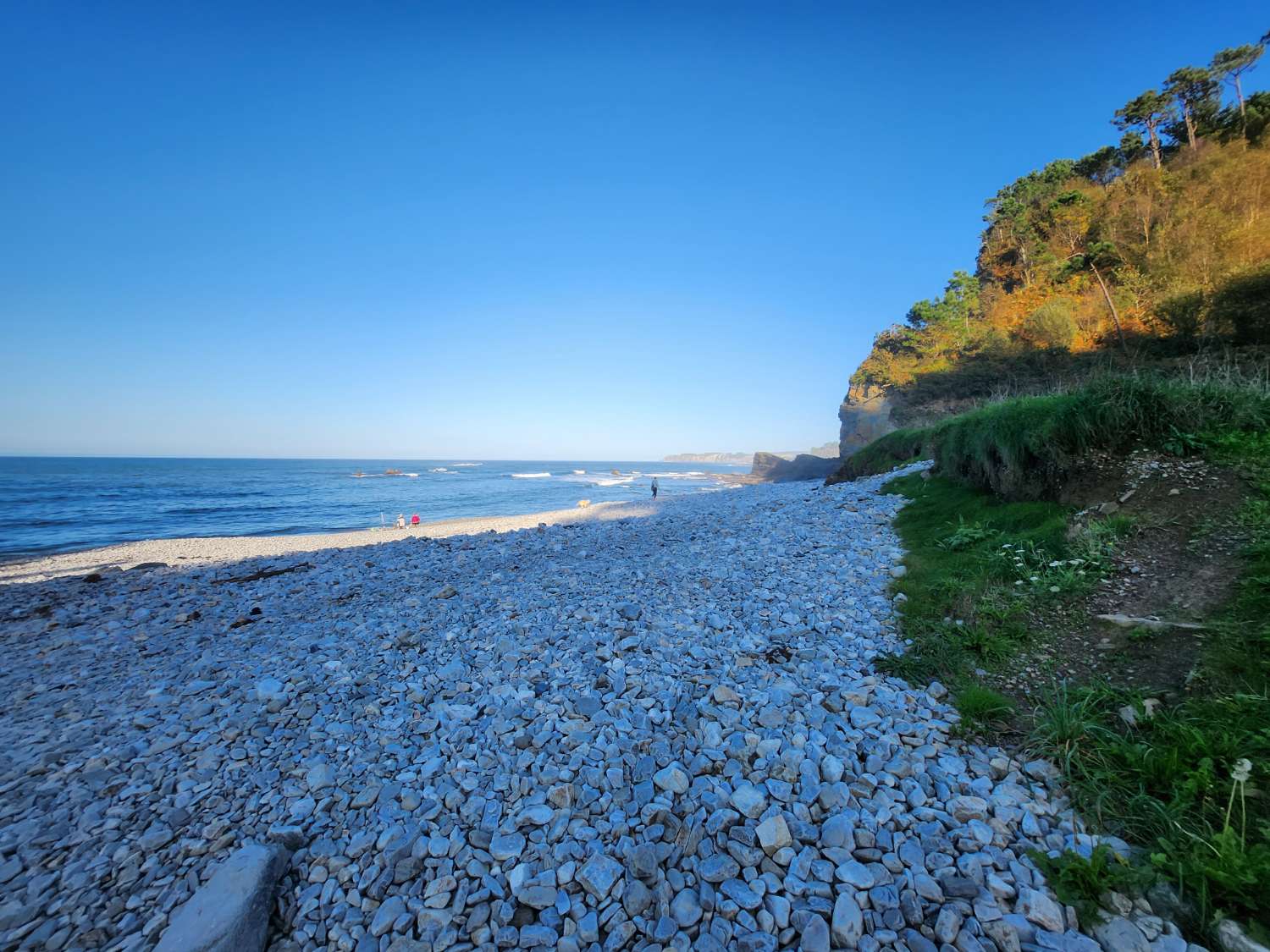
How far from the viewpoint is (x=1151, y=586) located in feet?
17.4

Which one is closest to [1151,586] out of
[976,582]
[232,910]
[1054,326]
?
[976,582]

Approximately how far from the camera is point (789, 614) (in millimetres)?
6781

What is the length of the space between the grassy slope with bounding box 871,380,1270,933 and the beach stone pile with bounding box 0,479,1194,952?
0.37 metres

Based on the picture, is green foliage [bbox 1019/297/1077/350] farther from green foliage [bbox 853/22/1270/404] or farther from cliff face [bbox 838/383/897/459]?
cliff face [bbox 838/383/897/459]

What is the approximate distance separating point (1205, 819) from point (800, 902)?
8.08ft

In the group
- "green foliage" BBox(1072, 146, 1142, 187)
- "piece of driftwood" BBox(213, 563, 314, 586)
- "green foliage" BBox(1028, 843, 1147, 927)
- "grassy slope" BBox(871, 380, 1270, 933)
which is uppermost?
"green foliage" BBox(1072, 146, 1142, 187)

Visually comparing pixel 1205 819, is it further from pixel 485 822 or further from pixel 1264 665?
pixel 485 822

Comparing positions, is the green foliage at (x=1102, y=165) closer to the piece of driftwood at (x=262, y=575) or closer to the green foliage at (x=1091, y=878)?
the green foliage at (x=1091, y=878)

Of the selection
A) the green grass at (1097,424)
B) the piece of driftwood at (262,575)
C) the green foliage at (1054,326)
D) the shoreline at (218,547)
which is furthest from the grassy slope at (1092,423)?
the green foliage at (1054,326)

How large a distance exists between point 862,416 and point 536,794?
54.8 metres

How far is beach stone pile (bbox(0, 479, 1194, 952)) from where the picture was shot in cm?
287

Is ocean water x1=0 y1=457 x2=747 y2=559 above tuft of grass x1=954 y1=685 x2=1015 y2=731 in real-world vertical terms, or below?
below

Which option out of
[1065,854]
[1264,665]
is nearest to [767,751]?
[1065,854]

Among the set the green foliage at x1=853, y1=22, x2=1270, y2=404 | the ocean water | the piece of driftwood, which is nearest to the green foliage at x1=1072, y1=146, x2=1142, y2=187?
the green foliage at x1=853, y1=22, x2=1270, y2=404
